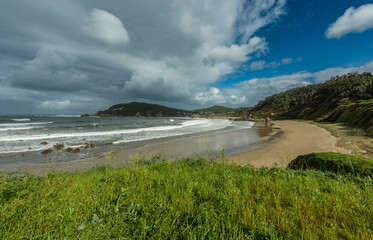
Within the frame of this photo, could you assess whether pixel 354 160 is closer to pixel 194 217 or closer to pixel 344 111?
pixel 194 217

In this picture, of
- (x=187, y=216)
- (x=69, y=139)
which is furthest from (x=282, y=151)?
(x=69, y=139)

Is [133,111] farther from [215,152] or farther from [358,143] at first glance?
[358,143]

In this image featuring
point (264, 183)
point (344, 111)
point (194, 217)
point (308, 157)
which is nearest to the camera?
point (194, 217)

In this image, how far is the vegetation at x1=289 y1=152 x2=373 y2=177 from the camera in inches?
171

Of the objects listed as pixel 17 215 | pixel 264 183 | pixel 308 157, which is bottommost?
pixel 308 157

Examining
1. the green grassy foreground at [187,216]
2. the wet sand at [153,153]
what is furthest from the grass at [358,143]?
the green grassy foreground at [187,216]

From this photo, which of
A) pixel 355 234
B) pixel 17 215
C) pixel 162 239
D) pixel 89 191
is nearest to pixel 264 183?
pixel 355 234

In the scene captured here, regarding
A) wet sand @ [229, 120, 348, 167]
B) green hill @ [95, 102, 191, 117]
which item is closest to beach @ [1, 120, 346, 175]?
wet sand @ [229, 120, 348, 167]

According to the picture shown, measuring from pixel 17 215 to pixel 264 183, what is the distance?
4.52 metres

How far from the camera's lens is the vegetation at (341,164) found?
434 cm

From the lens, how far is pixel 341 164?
16.2ft

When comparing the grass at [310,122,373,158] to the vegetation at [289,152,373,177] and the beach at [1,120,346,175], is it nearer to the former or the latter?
the beach at [1,120,346,175]

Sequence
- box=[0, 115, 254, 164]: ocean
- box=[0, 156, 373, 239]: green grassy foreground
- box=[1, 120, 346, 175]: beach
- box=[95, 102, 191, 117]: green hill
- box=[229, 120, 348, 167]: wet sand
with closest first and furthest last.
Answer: box=[0, 156, 373, 239]: green grassy foreground < box=[1, 120, 346, 175]: beach < box=[229, 120, 348, 167]: wet sand < box=[0, 115, 254, 164]: ocean < box=[95, 102, 191, 117]: green hill

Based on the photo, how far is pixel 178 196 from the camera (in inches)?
113
